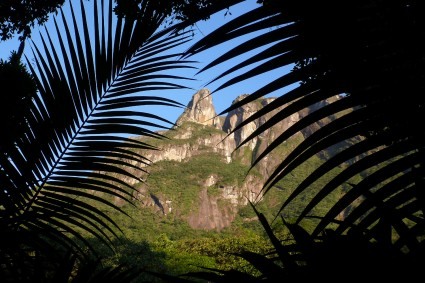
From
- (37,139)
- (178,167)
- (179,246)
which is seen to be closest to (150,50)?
(37,139)

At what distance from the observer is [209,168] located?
281ft

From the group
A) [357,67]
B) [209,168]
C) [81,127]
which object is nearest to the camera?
[357,67]

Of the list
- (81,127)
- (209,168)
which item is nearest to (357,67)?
(81,127)

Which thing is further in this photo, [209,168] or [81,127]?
[209,168]

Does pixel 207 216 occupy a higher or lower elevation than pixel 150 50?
higher

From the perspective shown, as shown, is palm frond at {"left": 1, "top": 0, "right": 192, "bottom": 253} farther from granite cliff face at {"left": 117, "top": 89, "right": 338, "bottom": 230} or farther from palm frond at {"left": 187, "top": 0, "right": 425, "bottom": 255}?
granite cliff face at {"left": 117, "top": 89, "right": 338, "bottom": 230}

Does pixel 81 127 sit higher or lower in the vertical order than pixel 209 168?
lower

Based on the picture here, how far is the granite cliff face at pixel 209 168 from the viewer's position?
7500 centimetres

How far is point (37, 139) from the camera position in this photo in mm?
1097

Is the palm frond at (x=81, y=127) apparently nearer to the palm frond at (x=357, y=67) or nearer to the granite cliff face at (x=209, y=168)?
the palm frond at (x=357, y=67)

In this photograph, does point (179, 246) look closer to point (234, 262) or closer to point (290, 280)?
point (234, 262)

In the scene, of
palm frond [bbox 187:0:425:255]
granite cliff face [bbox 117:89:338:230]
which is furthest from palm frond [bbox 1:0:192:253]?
granite cliff face [bbox 117:89:338:230]

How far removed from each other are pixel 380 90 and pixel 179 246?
33822 millimetres

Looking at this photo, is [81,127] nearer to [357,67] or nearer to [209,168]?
[357,67]
